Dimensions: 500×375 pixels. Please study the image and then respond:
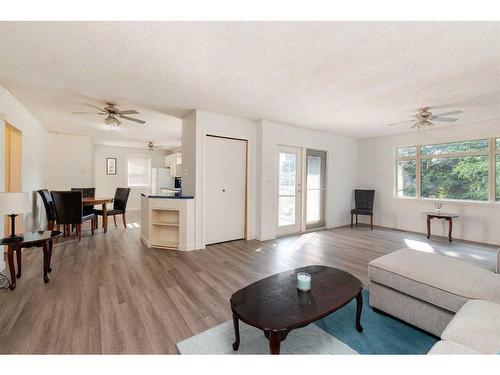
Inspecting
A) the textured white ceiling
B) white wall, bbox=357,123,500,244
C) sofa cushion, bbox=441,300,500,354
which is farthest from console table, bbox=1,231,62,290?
white wall, bbox=357,123,500,244

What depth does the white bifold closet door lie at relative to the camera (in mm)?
4047

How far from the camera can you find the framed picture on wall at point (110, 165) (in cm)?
789

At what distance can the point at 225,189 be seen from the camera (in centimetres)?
424

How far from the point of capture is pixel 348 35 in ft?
5.92

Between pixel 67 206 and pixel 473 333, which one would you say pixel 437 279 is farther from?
pixel 67 206

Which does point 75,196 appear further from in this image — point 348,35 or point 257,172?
point 348,35

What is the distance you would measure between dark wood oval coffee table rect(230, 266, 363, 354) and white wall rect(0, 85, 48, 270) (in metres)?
3.42

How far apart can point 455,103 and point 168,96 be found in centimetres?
431

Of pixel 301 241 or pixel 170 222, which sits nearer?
pixel 170 222

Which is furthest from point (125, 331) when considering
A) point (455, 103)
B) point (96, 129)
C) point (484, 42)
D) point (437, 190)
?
point (437, 190)

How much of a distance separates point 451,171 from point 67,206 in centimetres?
786

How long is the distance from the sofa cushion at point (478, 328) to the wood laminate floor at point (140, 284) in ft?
4.32

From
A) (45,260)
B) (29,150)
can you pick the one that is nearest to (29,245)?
(45,260)

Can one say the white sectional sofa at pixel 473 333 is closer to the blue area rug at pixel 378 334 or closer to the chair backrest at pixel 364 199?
the blue area rug at pixel 378 334
